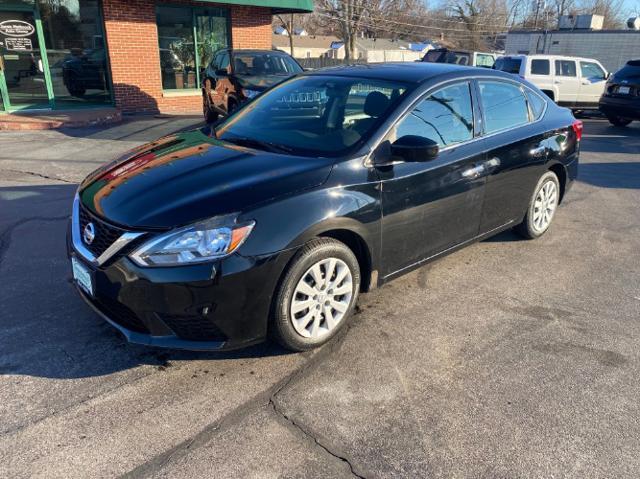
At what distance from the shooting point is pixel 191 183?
305cm

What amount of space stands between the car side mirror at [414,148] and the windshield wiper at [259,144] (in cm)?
71

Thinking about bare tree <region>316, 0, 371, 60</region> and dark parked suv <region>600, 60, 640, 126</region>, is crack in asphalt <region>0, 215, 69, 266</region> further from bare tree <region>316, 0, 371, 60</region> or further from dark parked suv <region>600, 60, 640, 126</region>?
bare tree <region>316, 0, 371, 60</region>

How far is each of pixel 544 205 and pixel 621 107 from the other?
9.80m

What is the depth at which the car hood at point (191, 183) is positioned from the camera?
2822mm

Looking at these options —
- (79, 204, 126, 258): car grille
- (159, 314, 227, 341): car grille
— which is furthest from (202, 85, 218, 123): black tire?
(159, 314, 227, 341): car grille

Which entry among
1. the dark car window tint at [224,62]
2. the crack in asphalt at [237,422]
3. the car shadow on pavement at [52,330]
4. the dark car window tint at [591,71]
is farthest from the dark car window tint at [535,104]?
the dark car window tint at [591,71]

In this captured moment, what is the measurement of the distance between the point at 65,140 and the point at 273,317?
885 centimetres

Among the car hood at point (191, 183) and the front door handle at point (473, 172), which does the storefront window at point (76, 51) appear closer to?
the car hood at point (191, 183)

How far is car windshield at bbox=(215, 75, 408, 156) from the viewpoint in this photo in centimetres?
352

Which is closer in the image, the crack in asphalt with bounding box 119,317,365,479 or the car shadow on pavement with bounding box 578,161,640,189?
the crack in asphalt with bounding box 119,317,365,479

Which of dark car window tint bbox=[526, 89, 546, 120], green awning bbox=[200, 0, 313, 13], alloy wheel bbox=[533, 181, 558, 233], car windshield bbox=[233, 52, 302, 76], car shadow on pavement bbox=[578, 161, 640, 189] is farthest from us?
green awning bbox=[200, 0, 313, 13]

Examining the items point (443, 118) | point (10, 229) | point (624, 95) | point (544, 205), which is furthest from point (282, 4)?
point (443, 118)

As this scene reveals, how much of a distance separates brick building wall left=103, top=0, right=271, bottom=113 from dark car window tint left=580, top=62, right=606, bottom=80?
1023cm

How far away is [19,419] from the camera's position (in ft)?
8.63
